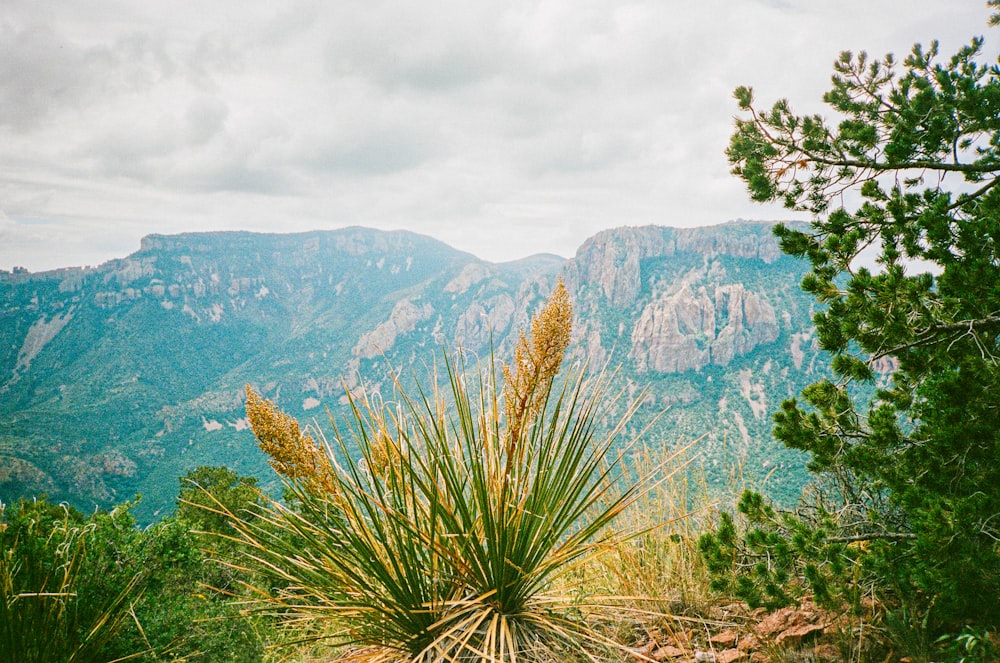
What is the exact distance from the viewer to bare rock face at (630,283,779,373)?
8744cm

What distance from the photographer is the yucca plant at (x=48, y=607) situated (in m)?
2.15

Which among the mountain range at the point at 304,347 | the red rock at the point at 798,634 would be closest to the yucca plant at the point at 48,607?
the red rock at the point at 798,634

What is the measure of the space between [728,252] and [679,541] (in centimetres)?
11520

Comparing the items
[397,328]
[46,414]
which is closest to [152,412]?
[46,414]

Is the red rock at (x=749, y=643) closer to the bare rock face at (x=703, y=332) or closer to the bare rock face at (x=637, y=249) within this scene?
the bare rock face at (x=703, y=332)

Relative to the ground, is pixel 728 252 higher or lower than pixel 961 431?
higher

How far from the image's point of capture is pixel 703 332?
306 ft

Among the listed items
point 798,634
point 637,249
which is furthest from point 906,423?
point 637,249

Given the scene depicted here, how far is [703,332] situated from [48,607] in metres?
99.5

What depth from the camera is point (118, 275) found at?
182 m

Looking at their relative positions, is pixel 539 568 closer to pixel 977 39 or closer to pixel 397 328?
pixel 977 39

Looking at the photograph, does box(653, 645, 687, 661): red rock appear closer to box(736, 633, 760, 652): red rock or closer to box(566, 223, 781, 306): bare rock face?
box(736, 633, 760, 652): red rock

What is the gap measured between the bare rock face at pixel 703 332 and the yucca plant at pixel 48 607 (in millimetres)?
86786

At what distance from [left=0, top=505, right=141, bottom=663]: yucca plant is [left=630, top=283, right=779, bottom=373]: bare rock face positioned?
86.8 meters
